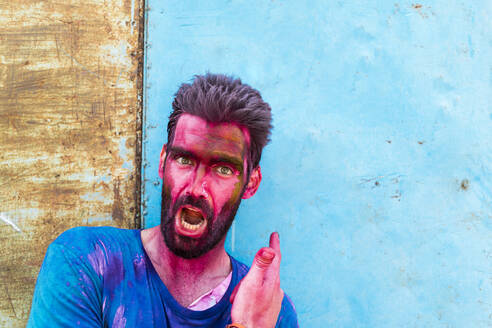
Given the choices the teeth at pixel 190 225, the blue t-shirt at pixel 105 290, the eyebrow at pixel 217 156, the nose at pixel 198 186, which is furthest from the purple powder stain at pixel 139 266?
the eyebrow at pixel 217 156

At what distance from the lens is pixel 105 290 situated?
5.56 ft

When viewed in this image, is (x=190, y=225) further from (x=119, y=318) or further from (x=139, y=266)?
(x=119, y=318)

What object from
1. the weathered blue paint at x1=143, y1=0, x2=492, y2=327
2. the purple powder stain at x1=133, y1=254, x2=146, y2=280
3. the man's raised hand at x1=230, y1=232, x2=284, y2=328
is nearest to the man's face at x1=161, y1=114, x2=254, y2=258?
the purple powder stain at x1=133, y1=254, x2=146, y2=280

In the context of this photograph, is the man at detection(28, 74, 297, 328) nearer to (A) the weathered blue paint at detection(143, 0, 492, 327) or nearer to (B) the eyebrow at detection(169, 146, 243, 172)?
(B) the eyebrow at detection(169, 146, 243, 172)

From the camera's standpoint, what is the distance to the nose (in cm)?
175

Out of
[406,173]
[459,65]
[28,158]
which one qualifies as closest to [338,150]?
[406,173]

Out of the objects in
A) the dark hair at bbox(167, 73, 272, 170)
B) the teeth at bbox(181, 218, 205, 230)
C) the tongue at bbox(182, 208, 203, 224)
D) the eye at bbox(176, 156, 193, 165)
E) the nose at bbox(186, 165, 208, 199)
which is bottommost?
the teeth at bbox(181, 218, 205, 230)

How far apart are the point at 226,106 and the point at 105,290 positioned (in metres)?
0.95

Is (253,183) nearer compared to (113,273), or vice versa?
(113,273)

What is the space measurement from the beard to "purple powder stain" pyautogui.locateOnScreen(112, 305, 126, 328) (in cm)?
32

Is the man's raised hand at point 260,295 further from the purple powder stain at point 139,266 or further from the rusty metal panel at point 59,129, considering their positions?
the rusty metal panel at point 59,129

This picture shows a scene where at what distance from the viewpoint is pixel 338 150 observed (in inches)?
90.0

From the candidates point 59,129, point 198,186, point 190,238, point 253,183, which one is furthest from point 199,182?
point 59,129

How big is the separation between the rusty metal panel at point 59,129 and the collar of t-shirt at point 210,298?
611mm
